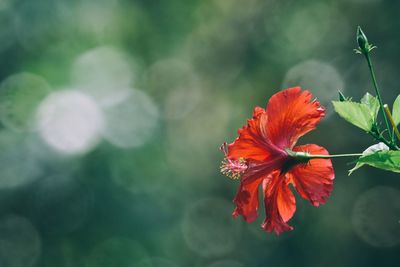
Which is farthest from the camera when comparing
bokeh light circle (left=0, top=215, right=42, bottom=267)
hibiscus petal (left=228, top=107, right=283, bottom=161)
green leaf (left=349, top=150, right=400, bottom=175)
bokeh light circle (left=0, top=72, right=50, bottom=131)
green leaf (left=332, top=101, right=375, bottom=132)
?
bokeh light circle (left=0, top=215, right=42, bottom=267)

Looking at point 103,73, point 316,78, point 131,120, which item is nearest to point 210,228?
point 131,120

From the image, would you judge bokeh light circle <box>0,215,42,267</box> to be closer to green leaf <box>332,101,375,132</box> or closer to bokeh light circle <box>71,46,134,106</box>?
bokeh light circle <box>71,46,134,106</box>

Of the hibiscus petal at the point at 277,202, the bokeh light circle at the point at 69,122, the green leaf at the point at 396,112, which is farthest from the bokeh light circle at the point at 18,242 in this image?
the green leaf at the point at 396,112

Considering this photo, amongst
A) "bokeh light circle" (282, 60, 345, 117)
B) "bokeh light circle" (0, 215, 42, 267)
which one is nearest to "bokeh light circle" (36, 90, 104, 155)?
"bokeh light circle" (0, 215, 42, 267)

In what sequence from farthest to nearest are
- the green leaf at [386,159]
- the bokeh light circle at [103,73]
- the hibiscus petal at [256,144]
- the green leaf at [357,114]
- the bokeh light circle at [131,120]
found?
the bokeh light circle at [103,73]
the bokeh light circle at [131,120]
the hibiscus petal at [256,144]
the green leaf at [357,114]
the green leaf at [386,159]

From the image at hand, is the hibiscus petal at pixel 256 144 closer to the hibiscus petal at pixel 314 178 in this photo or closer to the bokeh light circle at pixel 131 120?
the hibiscus petal at pixel 314 178

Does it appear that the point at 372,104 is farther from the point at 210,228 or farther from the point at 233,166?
the point at 210,228
